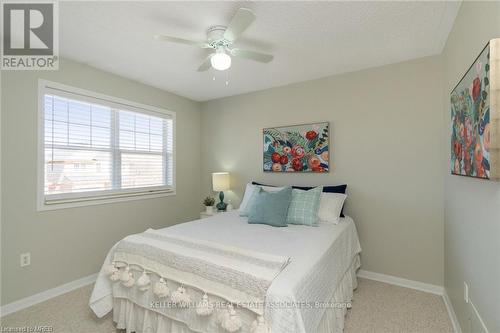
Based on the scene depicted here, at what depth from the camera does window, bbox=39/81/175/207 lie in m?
2.47

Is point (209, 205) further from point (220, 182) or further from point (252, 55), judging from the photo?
point (252, 55)

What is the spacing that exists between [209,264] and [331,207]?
157 cm

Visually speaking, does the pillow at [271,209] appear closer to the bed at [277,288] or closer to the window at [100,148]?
the bed at [277,288]

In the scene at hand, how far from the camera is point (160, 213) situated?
352 cm

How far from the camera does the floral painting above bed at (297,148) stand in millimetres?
3033

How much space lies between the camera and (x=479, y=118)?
1270 millimetres

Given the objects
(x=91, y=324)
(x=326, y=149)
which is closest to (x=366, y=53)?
(x=326, y=149)

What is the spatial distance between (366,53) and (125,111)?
289 centimetres

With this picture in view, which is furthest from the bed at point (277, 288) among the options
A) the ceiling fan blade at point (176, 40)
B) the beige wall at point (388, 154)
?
the ceiling fan blade at point (176, 40)

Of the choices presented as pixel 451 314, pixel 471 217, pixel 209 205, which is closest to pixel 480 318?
pixel 471 217

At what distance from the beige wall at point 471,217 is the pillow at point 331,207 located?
930mm

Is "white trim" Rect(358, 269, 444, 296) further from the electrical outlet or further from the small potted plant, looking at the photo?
the electrical outlet

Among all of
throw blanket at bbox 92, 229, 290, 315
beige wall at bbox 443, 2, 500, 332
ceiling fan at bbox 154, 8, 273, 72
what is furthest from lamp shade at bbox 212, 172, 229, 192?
beige wall at bbox 443, 2, 500, 332

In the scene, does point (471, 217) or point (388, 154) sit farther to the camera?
point (388, 154)
